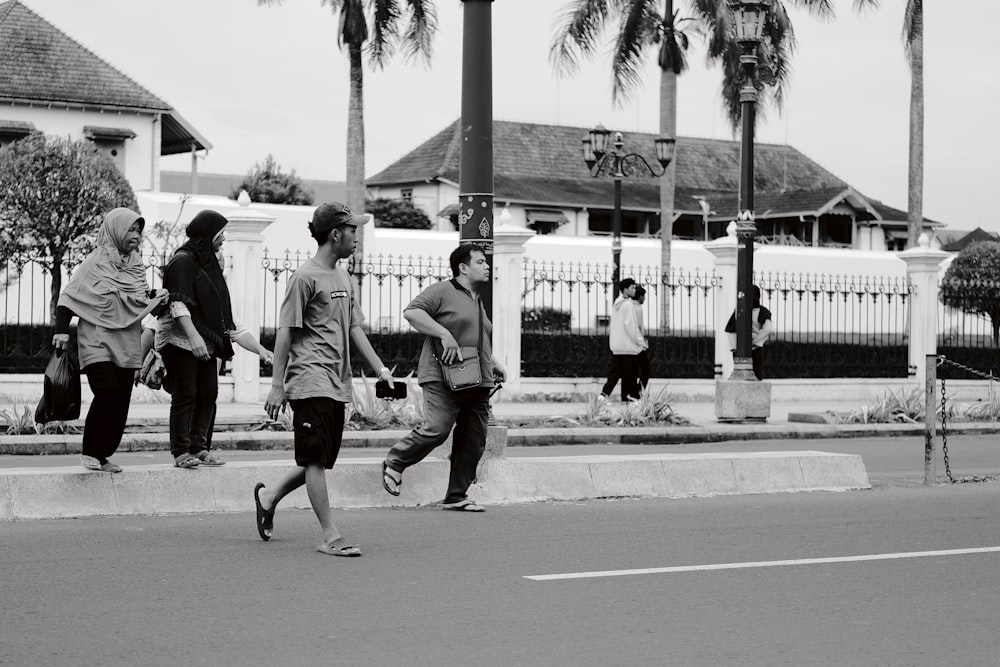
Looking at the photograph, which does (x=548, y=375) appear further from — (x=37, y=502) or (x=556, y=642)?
(x=556, y=642)

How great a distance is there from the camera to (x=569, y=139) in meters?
62.2

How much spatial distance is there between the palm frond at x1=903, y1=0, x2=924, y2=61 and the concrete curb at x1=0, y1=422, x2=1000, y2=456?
1680cm

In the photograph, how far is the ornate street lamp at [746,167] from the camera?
1686 centimetres

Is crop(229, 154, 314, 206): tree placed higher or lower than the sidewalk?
higher

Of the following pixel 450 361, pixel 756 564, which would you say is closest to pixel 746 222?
pixel 450 361

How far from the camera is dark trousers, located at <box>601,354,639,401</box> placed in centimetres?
1898

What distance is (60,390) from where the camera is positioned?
8523 mm

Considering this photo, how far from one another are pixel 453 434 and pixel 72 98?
3791 cm

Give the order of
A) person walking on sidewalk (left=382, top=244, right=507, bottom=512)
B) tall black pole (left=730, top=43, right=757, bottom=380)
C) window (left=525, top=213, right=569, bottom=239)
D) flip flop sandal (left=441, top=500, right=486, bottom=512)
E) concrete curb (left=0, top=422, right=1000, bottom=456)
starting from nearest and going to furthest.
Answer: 1. person walking on sidewalk (left=382, top=244, right=507, bottom=512)
2. flip flop sandal (left=441, top=500, right=486, bottom=512)
3. concrete curb (left=0, top=422, right=1000, bottom=456)
4. tall black pole (left=730, top=43, right=757, bottom=380)
5. window (left=525, top=213, right=569, bottom=239)

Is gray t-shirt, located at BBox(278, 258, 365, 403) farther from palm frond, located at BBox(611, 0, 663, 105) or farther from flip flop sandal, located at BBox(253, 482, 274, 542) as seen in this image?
palm frond, located at BBox(611, 0, 663, 105)

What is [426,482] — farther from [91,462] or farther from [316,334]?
[316,334]

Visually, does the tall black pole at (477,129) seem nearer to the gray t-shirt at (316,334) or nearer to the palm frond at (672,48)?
the gray t-shirt at (316,334)

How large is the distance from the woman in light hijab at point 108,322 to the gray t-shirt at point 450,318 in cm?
171

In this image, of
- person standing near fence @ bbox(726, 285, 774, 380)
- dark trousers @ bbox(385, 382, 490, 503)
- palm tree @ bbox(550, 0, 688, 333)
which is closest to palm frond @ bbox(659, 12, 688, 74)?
palm tree @ bbox(550, 0, 688, 333)
